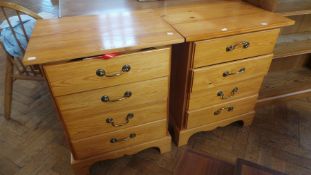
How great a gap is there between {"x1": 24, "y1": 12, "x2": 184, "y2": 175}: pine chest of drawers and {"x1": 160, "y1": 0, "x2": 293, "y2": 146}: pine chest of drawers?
0.37ft

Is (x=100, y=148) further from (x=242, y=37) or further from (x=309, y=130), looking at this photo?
(x=309, y=130)

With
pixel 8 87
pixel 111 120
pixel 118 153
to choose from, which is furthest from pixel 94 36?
pixel 8 87

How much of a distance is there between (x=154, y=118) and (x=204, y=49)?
1.40 feet

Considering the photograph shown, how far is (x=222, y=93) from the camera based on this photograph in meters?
1.21

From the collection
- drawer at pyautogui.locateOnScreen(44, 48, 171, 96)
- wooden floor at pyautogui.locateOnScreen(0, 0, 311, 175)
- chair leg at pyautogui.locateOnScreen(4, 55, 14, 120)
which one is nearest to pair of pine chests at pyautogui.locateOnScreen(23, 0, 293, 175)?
drawer at pyautogui.locateOnScreen(44, 48, 171, 96)

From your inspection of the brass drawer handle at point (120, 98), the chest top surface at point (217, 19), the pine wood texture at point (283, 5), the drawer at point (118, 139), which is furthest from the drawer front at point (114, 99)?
the pine wood texture at point (283, 5)

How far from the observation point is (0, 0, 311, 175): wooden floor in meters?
1.25

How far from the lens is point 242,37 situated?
1.02 m

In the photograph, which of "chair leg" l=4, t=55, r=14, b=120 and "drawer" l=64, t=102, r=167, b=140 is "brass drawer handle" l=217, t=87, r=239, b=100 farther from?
"chair leg" l=4, t=55, r=14, b=120

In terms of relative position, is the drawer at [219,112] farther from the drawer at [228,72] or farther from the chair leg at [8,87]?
the chair leg at [8,87]

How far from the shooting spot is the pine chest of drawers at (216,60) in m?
0.99

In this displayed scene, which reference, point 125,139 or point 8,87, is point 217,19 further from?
point 8,87

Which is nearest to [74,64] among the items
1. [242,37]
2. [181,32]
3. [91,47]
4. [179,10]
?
[91,47]

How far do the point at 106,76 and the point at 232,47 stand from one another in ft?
1.93
